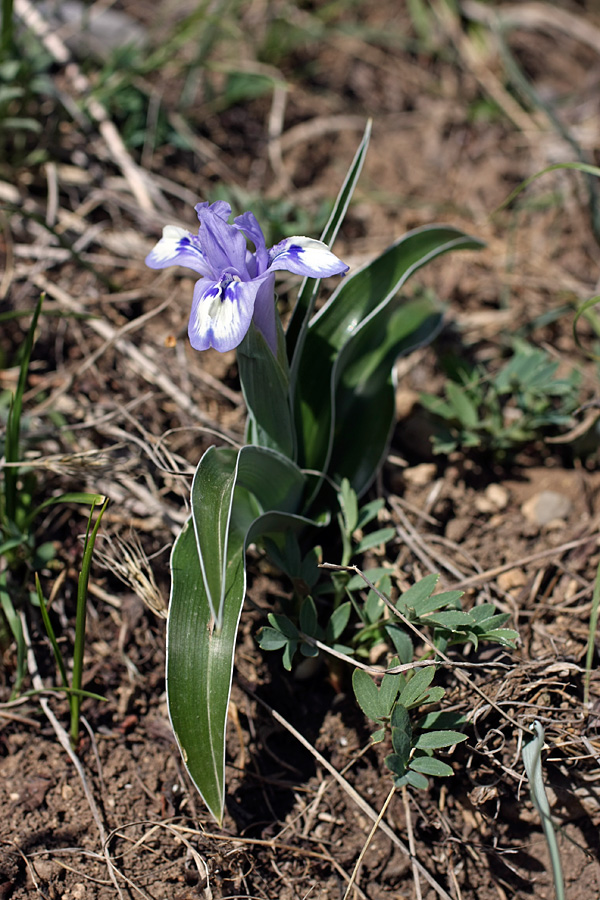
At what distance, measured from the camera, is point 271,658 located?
5.95 ft

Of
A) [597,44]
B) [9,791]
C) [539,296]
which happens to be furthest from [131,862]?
[597,44]

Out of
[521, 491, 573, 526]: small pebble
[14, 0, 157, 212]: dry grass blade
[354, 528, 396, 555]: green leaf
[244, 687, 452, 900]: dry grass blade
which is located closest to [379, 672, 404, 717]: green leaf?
[244, 687, 452, 900]: dry grass blade

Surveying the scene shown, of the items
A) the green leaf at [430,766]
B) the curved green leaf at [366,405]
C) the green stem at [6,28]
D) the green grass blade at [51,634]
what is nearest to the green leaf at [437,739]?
the green leaf at [430,766]

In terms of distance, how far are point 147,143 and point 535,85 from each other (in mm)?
1887

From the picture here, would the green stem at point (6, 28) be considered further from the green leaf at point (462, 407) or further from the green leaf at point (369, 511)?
the green leaf at point (369, 511)

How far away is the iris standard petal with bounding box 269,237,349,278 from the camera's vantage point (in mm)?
1263

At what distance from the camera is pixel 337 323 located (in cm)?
183

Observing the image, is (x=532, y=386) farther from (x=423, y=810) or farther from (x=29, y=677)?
(x=29, y=677)

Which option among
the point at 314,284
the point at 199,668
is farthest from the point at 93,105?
the point at 199,668

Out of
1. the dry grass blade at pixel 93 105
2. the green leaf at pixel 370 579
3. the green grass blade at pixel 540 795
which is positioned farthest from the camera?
the dry grass blade at pixel 93 105

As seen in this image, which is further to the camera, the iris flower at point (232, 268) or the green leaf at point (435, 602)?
the green leaf at point (435, 602)

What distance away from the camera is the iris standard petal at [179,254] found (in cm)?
139

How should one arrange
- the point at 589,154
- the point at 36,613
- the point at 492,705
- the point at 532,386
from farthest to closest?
the point at 589,154 → the point at 532,386 → the point at 36,613 → the point at 492,705

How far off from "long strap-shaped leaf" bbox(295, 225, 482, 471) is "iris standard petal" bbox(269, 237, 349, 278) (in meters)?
0.44
